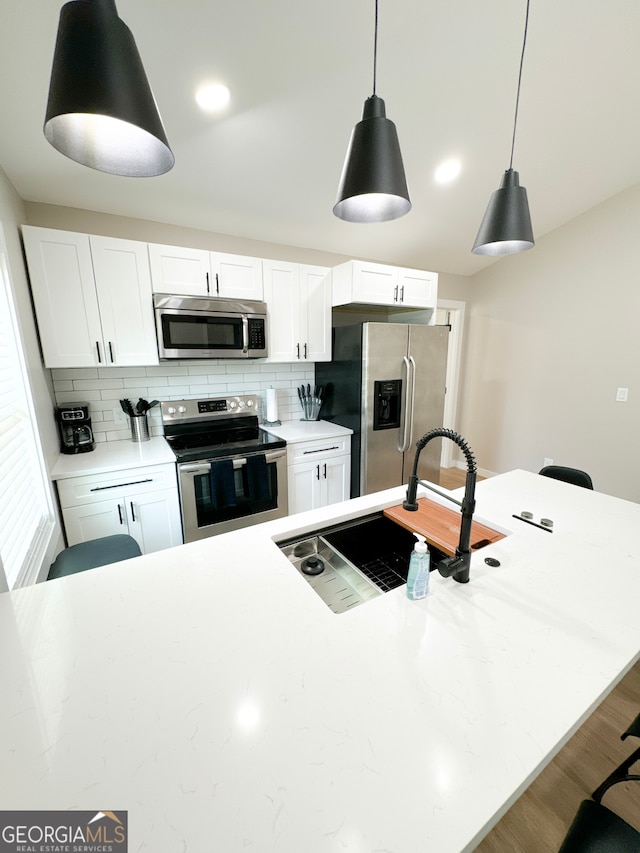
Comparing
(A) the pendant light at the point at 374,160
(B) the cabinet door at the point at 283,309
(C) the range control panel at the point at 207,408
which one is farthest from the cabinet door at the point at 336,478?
(A) the pendant light at the point at 374,160

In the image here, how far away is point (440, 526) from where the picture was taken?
142 centimetres

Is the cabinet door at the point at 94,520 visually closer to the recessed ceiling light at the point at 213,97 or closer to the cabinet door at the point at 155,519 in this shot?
the cabinet door at the point at 155,519

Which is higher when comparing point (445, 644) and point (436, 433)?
point (436, 433)

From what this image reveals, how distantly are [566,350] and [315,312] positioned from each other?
8.08 feet

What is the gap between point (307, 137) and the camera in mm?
1896

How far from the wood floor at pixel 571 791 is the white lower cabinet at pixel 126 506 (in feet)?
6.68

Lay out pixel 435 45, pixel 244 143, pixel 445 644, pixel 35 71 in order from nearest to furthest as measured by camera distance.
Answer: pixel 445 644 → pixel 35 71 → pixel 435 45 → pixel 244 143

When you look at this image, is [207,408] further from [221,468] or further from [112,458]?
[112,458]

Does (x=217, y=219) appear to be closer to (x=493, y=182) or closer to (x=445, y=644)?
(x=493, y=182)

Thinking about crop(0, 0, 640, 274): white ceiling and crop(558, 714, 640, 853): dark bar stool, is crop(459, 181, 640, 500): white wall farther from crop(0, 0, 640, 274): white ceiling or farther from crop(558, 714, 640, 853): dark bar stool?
crop(558, 714, 640, 853): dark bar stool

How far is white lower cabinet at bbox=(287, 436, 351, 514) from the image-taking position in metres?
2.70

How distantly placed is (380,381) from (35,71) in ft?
7.80

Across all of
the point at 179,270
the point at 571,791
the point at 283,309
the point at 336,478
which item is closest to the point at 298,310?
the point at 283,309

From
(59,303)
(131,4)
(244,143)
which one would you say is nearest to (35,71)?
(131,4)
